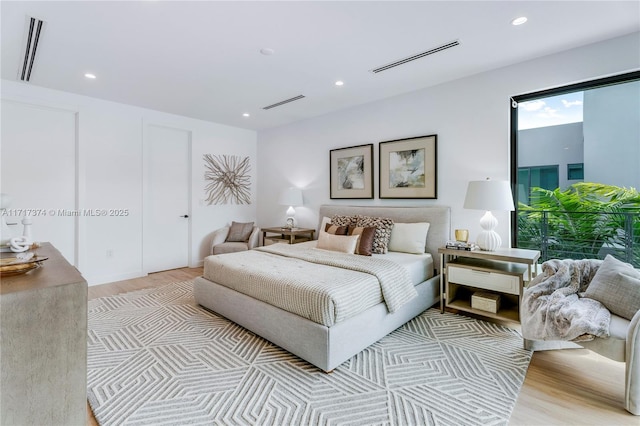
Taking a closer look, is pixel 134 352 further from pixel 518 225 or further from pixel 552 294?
pixel 518 225

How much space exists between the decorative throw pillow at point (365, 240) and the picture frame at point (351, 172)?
2.82ft

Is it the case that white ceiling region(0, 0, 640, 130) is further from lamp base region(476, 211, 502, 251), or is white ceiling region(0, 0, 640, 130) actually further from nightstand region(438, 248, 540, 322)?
nightstand region(438, 248, 540, 322)

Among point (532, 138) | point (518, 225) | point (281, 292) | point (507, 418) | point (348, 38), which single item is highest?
point (348, 38)

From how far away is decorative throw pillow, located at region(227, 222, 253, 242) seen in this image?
17.2ft

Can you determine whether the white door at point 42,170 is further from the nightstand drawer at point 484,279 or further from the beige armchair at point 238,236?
the nightstand drawer at point 484,279

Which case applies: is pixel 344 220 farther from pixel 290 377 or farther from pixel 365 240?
pixel 290 377

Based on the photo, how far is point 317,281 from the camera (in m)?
2.31

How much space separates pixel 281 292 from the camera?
234cm

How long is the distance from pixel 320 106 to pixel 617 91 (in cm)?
320

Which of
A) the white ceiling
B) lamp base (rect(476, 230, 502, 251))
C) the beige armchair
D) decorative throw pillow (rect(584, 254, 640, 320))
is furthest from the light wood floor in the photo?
the beige armchair

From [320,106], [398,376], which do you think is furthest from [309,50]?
[398,376]

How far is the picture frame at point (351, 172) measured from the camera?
4.23m

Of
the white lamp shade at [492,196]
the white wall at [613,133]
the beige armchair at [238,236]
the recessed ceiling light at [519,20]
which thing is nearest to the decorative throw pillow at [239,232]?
the beige armchair at [238,236]

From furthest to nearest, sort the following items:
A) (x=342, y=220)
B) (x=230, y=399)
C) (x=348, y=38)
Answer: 1. (x=342, y=220)
2. (x=348, y=38)
3. (x=230, y=399)
